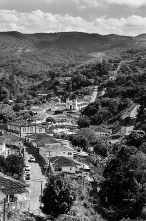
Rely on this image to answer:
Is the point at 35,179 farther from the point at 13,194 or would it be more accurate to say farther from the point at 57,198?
the point at 13,194

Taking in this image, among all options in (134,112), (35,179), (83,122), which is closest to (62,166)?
(35,179)

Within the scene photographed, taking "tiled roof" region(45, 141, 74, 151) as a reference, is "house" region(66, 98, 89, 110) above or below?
above

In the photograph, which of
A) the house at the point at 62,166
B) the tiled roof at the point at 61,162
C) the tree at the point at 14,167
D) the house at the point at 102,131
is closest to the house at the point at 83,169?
the house at the point at 62,166

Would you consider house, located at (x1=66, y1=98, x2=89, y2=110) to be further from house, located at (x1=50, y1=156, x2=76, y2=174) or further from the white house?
house, located at (x1=50, y1=156, x2=76, y2=174)

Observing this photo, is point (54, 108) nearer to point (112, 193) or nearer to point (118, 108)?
point (118, 108)

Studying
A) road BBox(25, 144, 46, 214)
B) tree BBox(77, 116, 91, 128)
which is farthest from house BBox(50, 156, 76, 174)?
tree BBox(77, 116, 91, 128)

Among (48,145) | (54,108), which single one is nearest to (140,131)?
(48,145)
